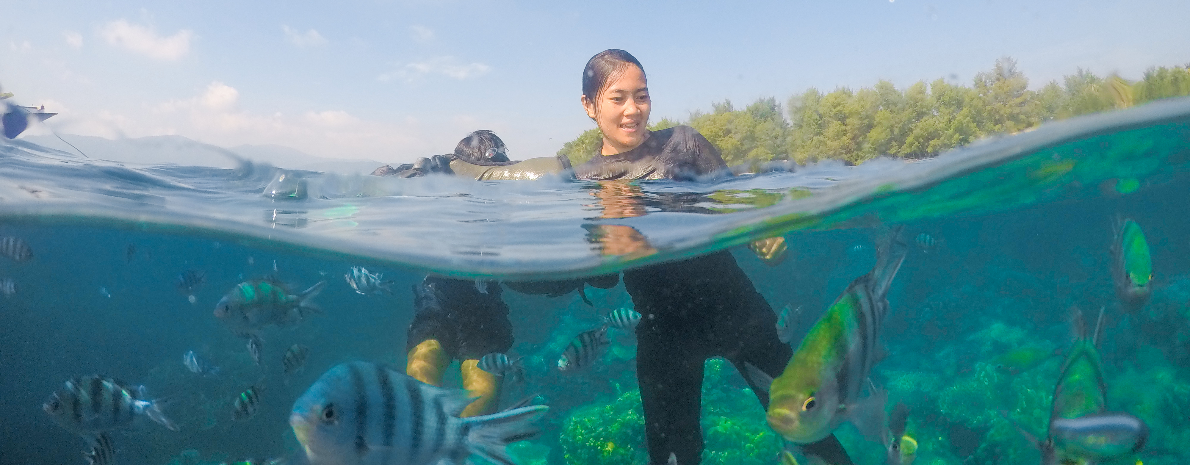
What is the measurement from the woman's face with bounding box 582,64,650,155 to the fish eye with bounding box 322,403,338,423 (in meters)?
4.62

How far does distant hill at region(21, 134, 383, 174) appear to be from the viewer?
799cm

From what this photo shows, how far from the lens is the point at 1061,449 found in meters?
4.05

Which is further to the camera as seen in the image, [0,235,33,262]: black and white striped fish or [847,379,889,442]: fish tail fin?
[0,235,33,262]: black and white striped fish

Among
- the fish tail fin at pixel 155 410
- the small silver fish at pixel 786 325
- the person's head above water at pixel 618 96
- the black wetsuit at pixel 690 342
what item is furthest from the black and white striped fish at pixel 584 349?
the fish tail fin at pixel 155 410

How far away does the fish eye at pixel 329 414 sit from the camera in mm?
2570

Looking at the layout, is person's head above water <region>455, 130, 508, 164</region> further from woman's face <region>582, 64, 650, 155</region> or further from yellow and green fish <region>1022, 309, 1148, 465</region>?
yellow and green fish <region>1022, 309, 1148, 465</region>

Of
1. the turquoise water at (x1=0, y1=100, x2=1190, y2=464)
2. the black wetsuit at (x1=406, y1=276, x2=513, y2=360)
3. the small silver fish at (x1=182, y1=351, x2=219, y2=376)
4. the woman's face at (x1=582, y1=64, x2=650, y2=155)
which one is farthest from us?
the small silver fish at (x1=182, y1=351, x2=219, y2=376)

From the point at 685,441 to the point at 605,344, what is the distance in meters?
1.46

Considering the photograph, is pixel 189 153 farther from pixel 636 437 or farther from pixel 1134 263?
pixel 1134 263

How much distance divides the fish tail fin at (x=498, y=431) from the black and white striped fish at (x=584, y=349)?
135 inches

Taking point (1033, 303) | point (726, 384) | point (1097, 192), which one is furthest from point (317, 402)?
point (1033, 303)

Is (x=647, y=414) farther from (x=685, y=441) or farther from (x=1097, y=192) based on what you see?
(x=1097, y=192)

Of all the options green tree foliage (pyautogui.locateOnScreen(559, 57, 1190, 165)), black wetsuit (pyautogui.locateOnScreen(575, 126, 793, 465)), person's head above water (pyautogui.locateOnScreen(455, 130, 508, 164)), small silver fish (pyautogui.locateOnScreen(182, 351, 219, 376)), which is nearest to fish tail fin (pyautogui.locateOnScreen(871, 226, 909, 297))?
black wetsuit (pyautogui.locateOnScreen(575, 126, 793, 465))

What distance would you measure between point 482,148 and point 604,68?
2.82 metres
